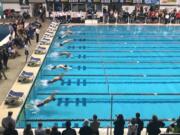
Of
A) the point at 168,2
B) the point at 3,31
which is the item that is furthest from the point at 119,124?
the point at 168,2

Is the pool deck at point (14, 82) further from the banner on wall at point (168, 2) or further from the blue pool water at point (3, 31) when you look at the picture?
the banner on wall at point (168, 2)

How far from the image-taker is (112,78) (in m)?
16.0

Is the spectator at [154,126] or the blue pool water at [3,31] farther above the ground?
the blue pool water at [3,31]

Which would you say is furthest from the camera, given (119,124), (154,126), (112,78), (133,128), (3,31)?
(3,31)

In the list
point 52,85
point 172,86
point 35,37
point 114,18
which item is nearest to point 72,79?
point 52,85

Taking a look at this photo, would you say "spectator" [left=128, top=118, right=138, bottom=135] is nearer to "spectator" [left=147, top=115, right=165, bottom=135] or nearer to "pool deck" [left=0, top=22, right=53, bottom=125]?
"spectator" [left=147, top=115, right=165, bottom=135]

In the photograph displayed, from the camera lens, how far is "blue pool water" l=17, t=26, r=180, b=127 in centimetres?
1293

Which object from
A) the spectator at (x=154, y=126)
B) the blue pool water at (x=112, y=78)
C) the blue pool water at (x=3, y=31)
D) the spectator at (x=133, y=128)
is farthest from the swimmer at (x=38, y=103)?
the blue pool water at (x=3, y=31)

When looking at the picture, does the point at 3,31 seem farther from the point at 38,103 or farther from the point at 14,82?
the point at 38,103

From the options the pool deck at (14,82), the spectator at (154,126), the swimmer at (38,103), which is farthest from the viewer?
the swimmer at (38,103)

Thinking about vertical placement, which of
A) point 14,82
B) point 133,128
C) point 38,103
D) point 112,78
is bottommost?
point 38,103

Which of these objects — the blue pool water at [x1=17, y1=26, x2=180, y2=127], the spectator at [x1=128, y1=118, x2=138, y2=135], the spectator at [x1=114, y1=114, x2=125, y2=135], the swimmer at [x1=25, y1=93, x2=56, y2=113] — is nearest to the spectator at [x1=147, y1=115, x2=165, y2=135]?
the spectator at [x1=128, y1=118, x2=138, y2=135]

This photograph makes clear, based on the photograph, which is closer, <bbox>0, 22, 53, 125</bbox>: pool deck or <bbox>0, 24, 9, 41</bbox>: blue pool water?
<bbox>0, 22, 53, 125</bbox>: pool deck

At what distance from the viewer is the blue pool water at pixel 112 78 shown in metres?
12.9
